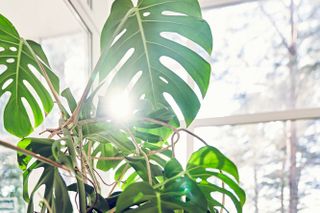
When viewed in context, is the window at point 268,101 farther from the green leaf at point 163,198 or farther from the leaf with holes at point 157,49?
the green leaf at point 163,198

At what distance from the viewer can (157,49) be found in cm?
85

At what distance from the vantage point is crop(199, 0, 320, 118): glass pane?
6.24ft

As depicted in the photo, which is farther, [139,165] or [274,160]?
[274,160]

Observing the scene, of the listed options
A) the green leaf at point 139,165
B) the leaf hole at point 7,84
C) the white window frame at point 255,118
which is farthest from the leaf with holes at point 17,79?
the white window frame at point 255,118

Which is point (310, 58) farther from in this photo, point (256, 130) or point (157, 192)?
point (157, 192)

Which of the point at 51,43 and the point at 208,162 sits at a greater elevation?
the point at 51,43

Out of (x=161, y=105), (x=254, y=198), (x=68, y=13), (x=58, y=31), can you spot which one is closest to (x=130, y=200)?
(x=161, y=105)

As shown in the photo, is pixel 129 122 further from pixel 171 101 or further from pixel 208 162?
pixel 171 101

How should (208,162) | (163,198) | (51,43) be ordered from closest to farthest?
(163,198), (208,162), (51,43)

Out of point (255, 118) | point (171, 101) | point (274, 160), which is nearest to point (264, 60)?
point (255, 118)

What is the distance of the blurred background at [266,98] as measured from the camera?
1800 millimetres

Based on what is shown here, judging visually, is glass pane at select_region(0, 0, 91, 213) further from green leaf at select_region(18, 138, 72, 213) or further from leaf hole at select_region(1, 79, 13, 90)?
green leaf at select_region(18, 138, 72, 213)

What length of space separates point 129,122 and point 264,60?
1.43 metres

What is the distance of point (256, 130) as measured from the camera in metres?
1.90
